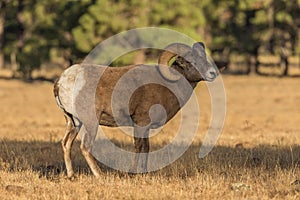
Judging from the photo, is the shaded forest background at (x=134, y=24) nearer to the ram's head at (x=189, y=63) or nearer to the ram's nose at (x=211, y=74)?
the ram's head at (x=189, y=63)

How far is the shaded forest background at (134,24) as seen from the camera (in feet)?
146

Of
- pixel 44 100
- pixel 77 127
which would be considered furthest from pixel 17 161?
pixel 44 100

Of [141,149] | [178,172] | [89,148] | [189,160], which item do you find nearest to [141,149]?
[141,149]

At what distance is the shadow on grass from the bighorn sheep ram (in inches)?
21.0

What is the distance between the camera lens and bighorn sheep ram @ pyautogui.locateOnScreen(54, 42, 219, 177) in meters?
11.1

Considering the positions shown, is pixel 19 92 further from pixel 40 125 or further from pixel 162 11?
pixel 40 125

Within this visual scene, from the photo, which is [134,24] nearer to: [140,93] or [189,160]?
[189,160]

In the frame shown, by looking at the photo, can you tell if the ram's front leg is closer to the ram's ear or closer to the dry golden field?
the dry golden field

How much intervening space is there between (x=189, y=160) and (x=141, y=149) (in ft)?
5.28

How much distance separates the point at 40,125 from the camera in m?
23.7

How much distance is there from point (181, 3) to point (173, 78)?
34.2 m

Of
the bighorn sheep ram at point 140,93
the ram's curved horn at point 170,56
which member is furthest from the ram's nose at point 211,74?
the ram's curved horn at point 170,56

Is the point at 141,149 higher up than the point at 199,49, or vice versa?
the point at 199,49

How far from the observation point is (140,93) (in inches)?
444
